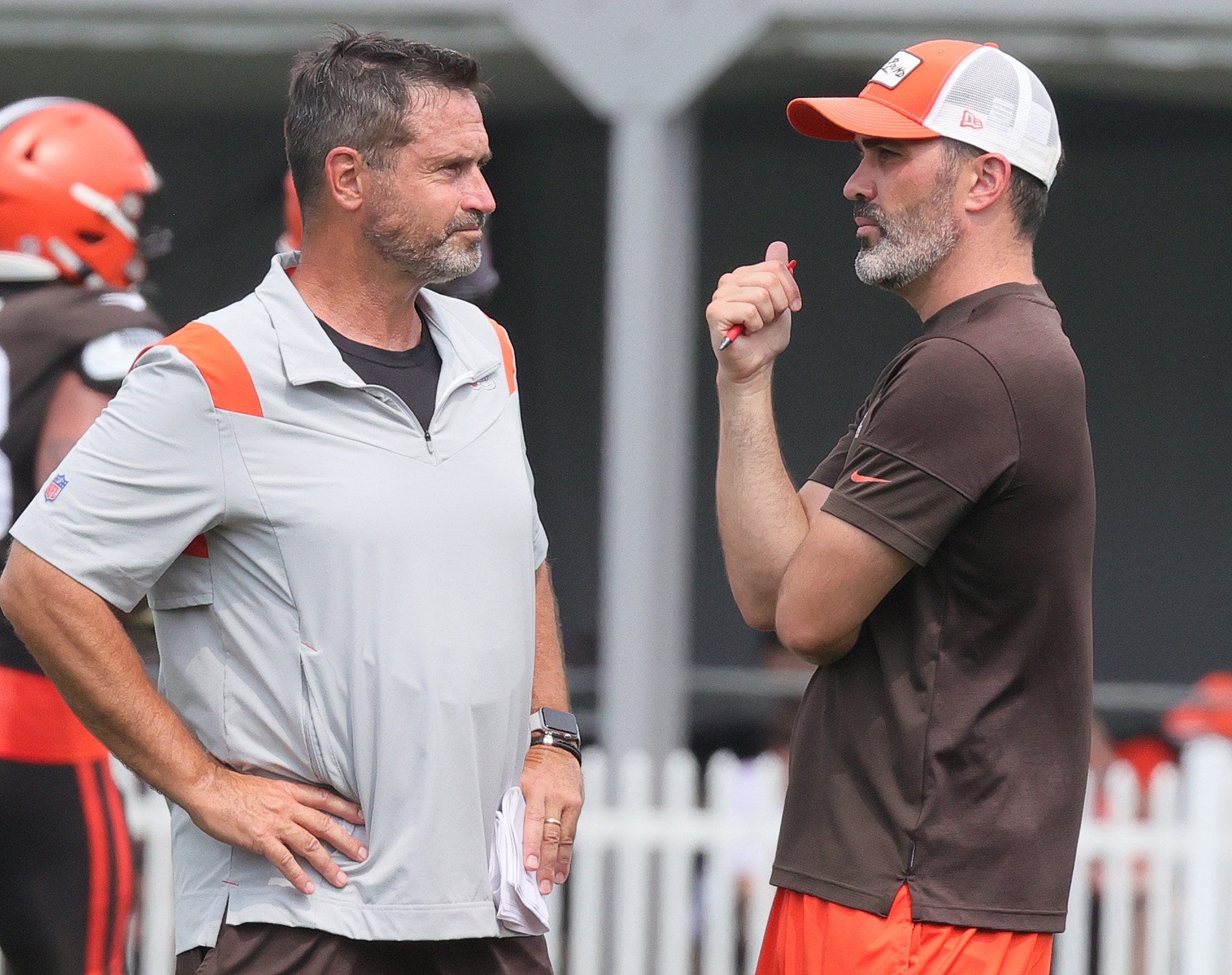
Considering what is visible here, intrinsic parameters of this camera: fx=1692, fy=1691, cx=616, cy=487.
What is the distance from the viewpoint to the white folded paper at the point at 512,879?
239cm

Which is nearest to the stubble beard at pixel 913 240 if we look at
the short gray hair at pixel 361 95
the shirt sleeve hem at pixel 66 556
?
the short gray hair at pixel 361 95

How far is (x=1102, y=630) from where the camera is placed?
9.69 m

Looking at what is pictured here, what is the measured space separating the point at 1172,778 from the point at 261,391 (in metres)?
3.86

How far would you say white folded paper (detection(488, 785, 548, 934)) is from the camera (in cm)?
239

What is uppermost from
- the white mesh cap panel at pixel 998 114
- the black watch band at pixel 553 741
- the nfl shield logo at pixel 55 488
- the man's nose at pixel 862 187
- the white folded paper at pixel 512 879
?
the white mesh cap panel at pixel 998 114

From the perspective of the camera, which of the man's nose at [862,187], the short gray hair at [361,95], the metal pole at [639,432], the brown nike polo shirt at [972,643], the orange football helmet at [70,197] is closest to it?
the brown nike polo shirt at [972,643]

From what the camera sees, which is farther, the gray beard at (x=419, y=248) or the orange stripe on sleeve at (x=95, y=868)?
the orange stripe on sleeve at (x=95, y=868)

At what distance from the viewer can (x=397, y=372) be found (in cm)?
246

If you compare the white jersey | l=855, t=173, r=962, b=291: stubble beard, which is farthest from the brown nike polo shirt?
the white jersey

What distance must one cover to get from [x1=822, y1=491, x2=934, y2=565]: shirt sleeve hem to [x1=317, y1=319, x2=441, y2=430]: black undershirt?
611mm

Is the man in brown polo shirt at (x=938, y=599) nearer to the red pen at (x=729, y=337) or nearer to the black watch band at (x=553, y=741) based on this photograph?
the red pen at (x=729, y=337)

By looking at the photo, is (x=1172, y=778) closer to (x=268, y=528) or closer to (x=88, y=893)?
(x=88, y=893)

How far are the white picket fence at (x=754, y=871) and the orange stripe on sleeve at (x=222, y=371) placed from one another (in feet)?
11.0

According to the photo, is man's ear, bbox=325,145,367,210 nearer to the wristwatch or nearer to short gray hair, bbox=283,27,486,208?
short gray hair, bbox=283,27,486,208
